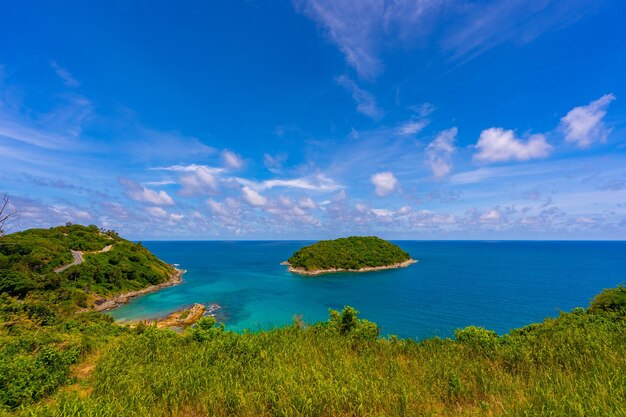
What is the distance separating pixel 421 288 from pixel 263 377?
2851 inches

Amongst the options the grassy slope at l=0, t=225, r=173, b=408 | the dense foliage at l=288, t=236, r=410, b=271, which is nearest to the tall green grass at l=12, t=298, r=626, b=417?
the grassy slope at l=0, t=225, r=173, b=408

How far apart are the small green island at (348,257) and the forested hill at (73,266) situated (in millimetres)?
47248

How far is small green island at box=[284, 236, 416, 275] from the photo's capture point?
9800 cm

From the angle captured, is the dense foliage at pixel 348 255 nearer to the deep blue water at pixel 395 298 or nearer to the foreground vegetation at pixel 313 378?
the deep blue water at pixel 395 298

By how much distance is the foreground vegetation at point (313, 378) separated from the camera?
4.94 meters

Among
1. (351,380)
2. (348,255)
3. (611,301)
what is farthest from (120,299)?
(348,255)

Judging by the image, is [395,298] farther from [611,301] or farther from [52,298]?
[52,298]

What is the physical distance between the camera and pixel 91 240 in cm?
7619

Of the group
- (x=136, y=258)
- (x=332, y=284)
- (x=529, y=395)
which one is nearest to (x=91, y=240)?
(x=136, y=258)

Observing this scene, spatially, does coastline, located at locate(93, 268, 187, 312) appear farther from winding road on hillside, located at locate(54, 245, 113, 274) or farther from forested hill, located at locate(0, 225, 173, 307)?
winding road on hillside, located at locate(54, 245, 113, 274)

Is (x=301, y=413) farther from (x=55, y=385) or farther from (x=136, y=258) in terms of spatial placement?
(x=136, y=258)

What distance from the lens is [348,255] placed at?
10506cm

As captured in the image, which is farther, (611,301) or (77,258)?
(77,258)

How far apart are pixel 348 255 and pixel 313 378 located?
10123cm
